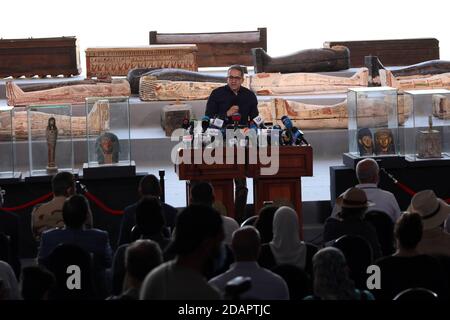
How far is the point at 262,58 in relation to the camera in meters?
16.4

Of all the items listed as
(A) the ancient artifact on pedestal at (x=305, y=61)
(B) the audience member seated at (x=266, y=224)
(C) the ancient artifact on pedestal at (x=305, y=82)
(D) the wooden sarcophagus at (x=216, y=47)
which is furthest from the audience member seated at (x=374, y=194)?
(D) the wooden sarcophagus at (x=216, y=47)

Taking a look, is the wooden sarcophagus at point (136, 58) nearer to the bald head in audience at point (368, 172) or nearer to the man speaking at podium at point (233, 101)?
the man speaking at podium at point (233, 101)

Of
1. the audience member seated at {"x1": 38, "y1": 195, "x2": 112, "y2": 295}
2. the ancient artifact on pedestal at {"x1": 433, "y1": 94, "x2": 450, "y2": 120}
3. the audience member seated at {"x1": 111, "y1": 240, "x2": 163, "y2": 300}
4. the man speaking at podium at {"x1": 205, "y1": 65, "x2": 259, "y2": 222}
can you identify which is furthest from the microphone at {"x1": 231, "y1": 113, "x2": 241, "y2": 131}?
the audience member seated at {"x1": 111, "y1": 240, "x2": 163, "y2": 300}

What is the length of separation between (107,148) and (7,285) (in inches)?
192

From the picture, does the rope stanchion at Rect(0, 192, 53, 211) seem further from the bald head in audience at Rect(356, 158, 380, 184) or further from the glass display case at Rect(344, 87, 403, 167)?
the bald head in audience at Rect(356, 158, 380, 184)

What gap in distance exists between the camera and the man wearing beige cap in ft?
25.4

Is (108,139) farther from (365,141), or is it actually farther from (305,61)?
(305,61)

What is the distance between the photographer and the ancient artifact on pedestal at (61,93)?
49.0 ft

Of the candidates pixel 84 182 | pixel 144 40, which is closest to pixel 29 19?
pixel 144 40

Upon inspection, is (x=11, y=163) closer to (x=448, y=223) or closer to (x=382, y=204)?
(x=382, y=204)

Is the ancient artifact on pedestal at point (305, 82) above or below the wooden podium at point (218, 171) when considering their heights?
above

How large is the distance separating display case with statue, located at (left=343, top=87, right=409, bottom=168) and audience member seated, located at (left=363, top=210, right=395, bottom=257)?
10.8 feet

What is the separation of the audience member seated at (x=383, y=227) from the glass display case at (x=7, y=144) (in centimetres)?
410

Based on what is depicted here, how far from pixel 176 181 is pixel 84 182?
201 cm
